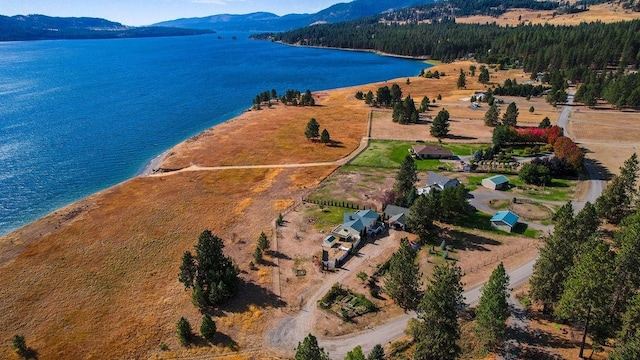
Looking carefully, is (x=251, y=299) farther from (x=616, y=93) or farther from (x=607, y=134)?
(x=616, y=93)

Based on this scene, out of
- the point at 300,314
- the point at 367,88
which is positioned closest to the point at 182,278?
the point at 300,314

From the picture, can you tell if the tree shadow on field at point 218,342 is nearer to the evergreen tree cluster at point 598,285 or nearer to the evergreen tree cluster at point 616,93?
the evergreen tree cluster at point 598,285

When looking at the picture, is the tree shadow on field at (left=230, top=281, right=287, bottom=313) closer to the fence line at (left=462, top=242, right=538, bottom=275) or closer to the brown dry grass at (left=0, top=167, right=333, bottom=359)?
the brown dry grass at (left=0, top=167, right=333, bottom=359)

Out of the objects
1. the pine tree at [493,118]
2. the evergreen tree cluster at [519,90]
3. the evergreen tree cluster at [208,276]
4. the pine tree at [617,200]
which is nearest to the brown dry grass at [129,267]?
the evergreen tree cluster at [208,276]

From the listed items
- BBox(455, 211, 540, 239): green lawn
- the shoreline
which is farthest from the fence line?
the shoreline

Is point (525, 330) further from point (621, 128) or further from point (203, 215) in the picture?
point (621, 128)

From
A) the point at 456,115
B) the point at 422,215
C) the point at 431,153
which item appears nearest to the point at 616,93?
the point at 456,115

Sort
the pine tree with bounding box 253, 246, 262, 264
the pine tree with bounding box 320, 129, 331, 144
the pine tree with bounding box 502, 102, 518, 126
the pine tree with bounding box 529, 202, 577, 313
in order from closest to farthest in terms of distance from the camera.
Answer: the pine tree with bounding box 529, 202, 577, 313 → the pine tree with bounding box 253, 246, 262, 264 → the pine tree with bounding box 320, 129, 331, 144 → the pine tree with bounding box 502, 102, 518, 126
